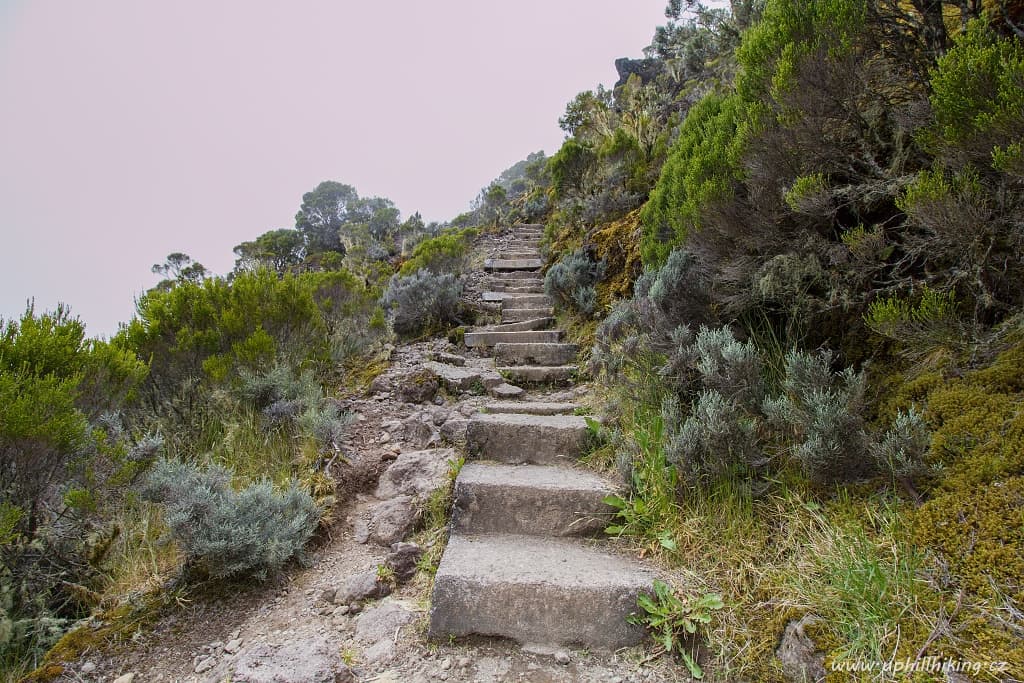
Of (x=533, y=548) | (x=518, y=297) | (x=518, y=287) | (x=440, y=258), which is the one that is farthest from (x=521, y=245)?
(x=533, y=548)

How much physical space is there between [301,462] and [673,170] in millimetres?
3758

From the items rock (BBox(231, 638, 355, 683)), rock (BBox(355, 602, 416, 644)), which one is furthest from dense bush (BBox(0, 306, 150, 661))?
rock (BBox(355, 602, 416, 644))

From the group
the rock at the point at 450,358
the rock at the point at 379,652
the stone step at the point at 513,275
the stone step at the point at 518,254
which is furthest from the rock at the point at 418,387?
the stone step at the point at 518,254

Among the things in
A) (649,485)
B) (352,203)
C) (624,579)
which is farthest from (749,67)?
(352,203)

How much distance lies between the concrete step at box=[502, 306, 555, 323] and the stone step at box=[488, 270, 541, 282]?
5.80ft

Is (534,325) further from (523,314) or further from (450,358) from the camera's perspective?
(450,358)

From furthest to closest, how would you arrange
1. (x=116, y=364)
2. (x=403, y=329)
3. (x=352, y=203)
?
1. (x=352, y=203)
2. (x=403, y=329)
3. (x=116, y=364)

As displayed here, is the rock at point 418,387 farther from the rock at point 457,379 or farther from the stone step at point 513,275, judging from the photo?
the stone step at point 513,275

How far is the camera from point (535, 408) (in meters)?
4.21

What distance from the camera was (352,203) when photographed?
3328cm

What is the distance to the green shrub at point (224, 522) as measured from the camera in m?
2.34

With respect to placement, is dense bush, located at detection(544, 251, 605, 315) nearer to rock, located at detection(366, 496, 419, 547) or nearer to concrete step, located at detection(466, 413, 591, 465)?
concrete step, located at detection(466, 413, 591, 465)

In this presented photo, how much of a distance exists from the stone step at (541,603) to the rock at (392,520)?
639 millimetres

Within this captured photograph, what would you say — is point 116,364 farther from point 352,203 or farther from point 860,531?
point 352,203
